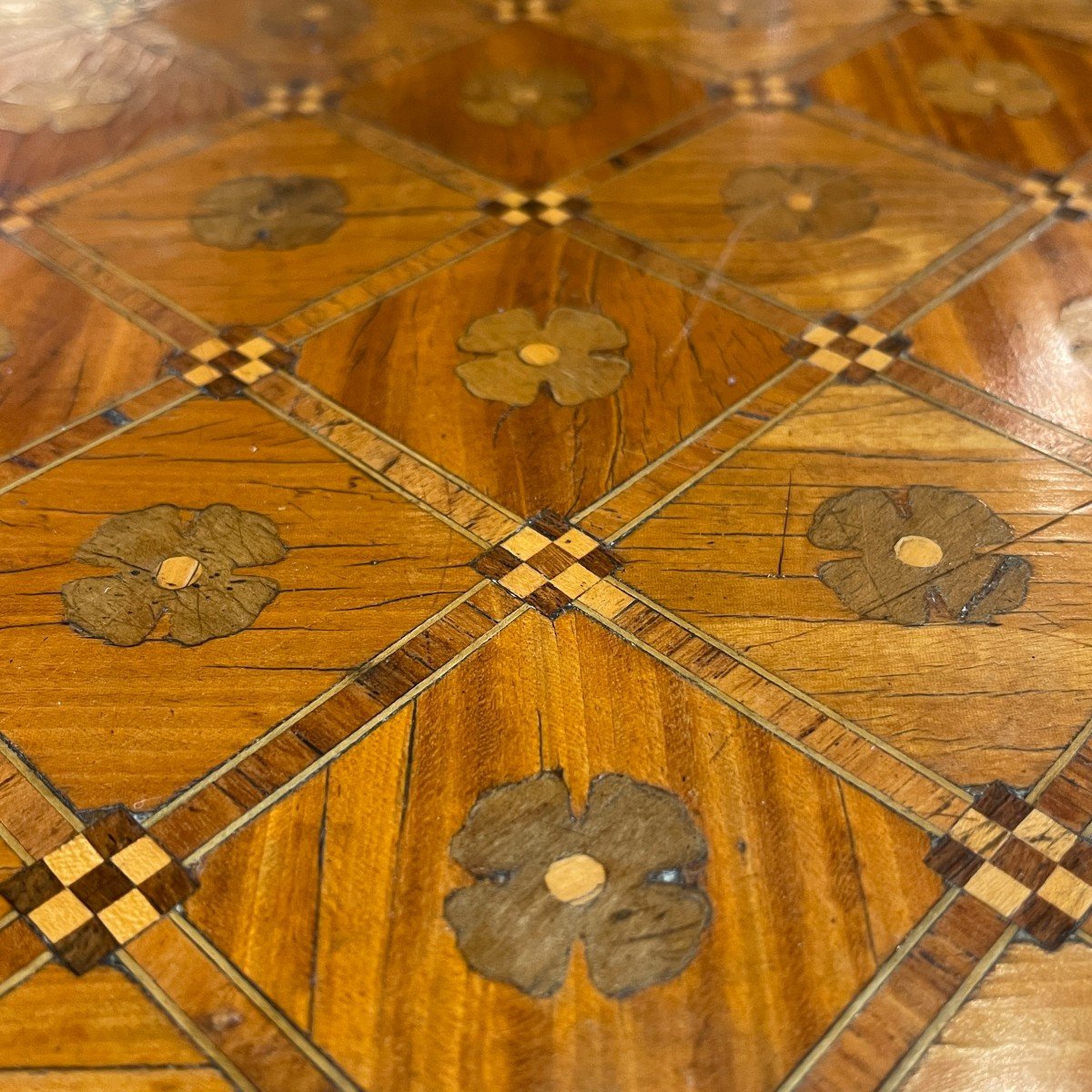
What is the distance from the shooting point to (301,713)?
0.91 m

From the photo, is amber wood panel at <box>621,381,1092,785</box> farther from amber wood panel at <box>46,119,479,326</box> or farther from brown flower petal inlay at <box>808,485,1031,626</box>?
amber wood panel at <box>46,119,479,326</box>

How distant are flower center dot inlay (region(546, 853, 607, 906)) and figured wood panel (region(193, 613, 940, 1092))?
43 millimetres

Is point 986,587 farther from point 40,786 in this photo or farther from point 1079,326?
point 40,786

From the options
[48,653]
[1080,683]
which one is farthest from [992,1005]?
[48,653]

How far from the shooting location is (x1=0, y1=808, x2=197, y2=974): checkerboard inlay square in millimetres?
782

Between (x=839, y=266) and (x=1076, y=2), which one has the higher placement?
(x=1076, y=2)

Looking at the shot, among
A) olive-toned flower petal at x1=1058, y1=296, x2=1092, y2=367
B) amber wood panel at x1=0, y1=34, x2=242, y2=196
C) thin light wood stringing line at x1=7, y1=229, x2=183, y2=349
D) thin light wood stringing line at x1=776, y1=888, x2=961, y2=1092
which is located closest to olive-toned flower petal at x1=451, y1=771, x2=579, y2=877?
thin light wood stringing line at x1=776, y1=888, x2=961, y2=1092

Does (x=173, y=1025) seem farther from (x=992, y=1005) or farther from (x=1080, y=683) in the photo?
(x=1080, y=683)

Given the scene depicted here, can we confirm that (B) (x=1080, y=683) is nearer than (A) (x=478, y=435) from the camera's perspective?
Yes

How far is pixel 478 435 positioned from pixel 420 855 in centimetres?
48

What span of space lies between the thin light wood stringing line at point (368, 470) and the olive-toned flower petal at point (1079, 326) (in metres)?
0.73

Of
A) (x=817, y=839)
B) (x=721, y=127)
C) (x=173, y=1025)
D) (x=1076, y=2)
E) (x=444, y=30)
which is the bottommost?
(x=173, y=1025)

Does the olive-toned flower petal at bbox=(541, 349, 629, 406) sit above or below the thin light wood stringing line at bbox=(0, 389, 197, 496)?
above

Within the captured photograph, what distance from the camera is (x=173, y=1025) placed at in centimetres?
74
